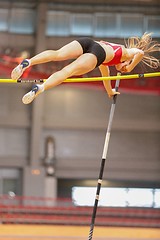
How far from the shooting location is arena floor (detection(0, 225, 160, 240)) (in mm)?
12898

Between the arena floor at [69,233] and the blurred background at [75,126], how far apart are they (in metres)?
3.44

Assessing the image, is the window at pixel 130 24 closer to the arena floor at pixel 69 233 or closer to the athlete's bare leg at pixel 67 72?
the arena floor at pixel 69 233

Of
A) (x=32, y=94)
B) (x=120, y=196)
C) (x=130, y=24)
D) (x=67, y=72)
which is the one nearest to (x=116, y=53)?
(x=67, y=72)

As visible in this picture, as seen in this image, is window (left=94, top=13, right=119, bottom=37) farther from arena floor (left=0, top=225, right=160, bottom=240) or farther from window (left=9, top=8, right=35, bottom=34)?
arena floor (left=0, top=225, right=160, bottom=240)

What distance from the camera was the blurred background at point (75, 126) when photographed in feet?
63.7

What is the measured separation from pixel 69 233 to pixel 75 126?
614 centimetres

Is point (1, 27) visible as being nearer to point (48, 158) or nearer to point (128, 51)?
point (48, 158)

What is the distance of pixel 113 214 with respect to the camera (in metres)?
18.1

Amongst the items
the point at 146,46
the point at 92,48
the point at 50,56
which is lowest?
the point at 50,56

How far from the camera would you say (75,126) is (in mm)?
19828

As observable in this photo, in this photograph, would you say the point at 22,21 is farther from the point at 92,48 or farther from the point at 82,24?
the point at 92,48

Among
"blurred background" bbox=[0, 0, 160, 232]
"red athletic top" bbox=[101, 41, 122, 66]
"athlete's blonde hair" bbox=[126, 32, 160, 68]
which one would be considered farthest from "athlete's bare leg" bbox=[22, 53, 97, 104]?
"blurred background" bbox=[0, 0, 160, 232]

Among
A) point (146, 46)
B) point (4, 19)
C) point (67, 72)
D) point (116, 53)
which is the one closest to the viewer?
point (67, 72)

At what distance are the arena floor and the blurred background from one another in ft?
11.3
